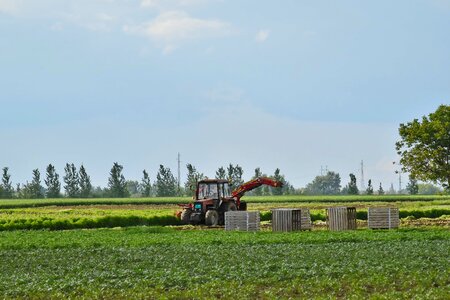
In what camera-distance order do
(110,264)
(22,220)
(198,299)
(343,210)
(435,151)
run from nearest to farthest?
(198,299)
(110,264)
(343,210)
(22,220)
(435,151)

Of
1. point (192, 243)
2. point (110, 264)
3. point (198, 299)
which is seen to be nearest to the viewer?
point (198, 299)

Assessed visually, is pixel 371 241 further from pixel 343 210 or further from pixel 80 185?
pixel 80 185

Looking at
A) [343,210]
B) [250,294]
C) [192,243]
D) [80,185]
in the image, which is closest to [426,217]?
[343,210]

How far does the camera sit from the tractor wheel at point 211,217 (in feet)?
160

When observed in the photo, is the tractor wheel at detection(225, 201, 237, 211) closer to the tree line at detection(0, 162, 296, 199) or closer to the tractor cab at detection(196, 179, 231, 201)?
the tractor cab at detection(196, 179, 231, 201)

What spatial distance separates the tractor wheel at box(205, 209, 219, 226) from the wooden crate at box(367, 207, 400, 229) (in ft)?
32.1

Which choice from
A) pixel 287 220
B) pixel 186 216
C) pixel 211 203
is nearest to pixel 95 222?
pixel 186 216

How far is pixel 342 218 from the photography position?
4497 centimetres

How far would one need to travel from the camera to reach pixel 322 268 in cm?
2406

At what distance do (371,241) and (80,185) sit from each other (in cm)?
11987

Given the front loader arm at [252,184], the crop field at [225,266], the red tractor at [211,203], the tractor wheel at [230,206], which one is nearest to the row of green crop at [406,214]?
the front loader arm at [252,184]

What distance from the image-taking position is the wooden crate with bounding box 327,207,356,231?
147 ft

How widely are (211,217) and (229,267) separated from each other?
24.1m

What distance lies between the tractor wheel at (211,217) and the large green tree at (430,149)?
66.3 ft
